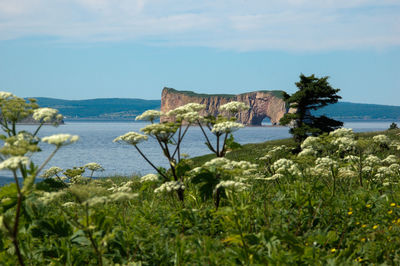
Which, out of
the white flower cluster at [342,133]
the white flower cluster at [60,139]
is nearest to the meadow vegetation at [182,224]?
the white flower cluster at [60,139]

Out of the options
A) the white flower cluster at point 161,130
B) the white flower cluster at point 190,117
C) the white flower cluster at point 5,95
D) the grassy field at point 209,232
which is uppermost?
the white flower cluster at point 5,95

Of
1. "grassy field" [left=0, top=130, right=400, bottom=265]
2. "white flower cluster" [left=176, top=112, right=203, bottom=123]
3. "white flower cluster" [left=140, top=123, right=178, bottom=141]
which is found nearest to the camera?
"grassy field" [left=0, top=130, right=400, bottom=265]

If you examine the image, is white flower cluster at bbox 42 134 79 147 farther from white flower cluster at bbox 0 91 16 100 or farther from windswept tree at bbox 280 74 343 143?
windswept tree at bbox 280 74 343 143

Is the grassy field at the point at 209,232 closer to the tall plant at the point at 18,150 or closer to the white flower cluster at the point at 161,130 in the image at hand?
the tall plant at the point at 18,150

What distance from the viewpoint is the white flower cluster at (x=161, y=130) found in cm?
605

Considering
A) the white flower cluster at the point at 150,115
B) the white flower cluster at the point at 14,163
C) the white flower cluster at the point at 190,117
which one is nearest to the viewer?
the white flower cluster at the point at 14,163

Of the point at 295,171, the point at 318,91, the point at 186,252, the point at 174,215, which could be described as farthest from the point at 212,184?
the point at 318,91

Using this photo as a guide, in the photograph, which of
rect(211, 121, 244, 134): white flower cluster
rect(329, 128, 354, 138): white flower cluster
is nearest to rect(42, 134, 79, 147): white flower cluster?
rect(211, 121, 244, 134): white flower cluster

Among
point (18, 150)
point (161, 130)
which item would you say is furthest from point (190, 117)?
point (18, 150)

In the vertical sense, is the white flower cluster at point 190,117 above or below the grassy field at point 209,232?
above

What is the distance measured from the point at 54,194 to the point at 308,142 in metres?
5.94

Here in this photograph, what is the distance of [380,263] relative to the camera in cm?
489

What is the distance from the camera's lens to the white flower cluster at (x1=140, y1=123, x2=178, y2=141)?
6.05 meters

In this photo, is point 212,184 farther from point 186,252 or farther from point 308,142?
point 308,142
